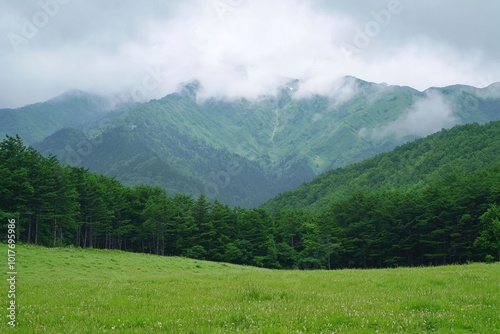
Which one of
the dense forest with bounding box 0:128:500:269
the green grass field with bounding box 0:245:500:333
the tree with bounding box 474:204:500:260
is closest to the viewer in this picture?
the green grass field with bounding box 0:245:500:333

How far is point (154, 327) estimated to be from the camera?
31.4ft

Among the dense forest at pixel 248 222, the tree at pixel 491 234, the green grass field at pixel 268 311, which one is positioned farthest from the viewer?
the dense forest at pixel 248 222

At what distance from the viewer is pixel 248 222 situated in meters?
109

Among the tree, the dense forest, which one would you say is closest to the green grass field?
the tree

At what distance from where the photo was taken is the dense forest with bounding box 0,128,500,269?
72000mm

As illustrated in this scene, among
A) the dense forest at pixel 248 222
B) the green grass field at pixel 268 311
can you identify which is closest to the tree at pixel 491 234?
the dense forest at pixel 248 222

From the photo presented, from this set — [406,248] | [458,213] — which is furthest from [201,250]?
[458,213]

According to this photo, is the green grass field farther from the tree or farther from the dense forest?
the dense forest

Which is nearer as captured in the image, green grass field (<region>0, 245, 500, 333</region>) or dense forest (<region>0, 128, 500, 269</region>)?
green grass field (<region>0, 245, 500, 333</region>)

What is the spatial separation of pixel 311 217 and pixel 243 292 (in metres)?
115

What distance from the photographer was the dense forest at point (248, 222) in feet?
236

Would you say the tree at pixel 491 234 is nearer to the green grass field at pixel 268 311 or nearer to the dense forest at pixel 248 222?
the dense forest at pixel 248 222

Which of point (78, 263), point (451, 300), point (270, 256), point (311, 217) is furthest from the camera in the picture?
point (311, 217)

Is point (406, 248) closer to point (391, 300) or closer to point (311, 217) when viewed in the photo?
point (311, 217)
